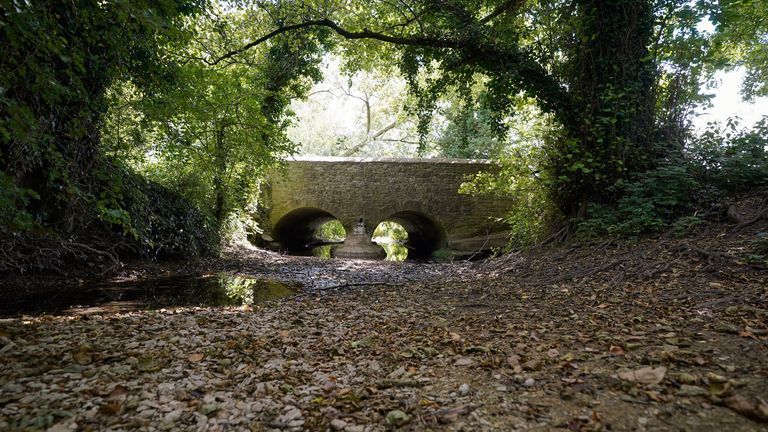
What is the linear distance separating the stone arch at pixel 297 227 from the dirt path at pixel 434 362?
10025 mm

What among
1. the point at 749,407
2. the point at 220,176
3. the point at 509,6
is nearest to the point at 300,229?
the point at 220,176

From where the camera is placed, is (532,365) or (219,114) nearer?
(532,365)

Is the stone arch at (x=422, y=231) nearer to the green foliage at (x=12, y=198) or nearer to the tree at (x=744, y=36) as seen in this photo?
the tree at (x=744, y=36)

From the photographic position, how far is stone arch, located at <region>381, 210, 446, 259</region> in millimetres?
14875

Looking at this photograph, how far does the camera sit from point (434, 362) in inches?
116

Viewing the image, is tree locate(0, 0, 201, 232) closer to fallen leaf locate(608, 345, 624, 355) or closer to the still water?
the still water

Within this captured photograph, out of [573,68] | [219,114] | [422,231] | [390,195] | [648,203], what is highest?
[573,68]

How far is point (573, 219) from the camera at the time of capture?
771cm

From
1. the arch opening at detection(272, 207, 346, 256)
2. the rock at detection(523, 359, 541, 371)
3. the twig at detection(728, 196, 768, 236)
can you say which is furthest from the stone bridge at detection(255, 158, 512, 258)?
the rock at detection(523, 359, 541, 371)

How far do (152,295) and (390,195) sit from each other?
9.22 metres

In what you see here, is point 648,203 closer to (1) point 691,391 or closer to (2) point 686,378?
(2) point 686,378

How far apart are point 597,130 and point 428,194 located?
709cm

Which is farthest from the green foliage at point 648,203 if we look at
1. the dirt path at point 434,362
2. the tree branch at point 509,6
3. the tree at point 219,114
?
the tree at point 219,114

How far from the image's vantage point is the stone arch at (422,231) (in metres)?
A: 14.9
